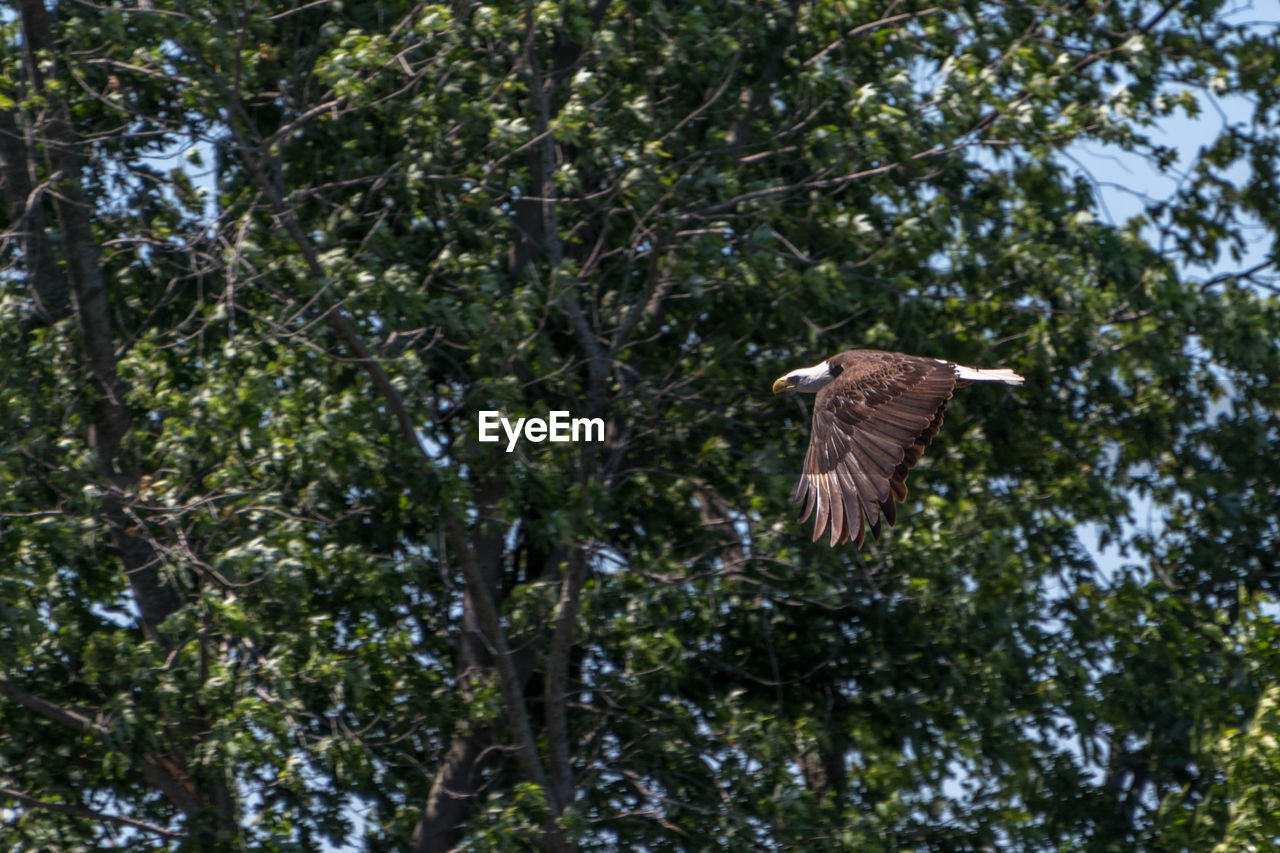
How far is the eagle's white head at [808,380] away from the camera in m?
8.21

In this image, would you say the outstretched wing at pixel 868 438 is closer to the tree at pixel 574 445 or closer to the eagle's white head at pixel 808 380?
the eagle's white head at pixel 808 380

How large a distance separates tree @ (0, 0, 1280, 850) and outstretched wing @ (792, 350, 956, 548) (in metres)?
2.07

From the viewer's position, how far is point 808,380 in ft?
27.7

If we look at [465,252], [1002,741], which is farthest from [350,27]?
[1002,741]

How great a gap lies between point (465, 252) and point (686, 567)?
77.0 inches

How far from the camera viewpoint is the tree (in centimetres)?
848

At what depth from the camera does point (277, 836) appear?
856cm

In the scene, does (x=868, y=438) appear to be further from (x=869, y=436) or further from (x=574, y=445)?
(x=574, y=445)

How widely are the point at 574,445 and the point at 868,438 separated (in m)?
3.02

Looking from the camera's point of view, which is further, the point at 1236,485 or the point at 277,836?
the point at 1236,485

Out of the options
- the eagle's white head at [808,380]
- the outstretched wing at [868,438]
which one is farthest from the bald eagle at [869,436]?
the eagle's white head at [808,380]

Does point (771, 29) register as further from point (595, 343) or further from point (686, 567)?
point (686, 567)

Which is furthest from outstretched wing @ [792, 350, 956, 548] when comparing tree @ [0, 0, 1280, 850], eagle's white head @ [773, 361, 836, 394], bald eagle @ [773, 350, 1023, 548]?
tree @ [0, 0, 1280, 850]

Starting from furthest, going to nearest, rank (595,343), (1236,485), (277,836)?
(1236,485)
(595,343)
(277,836)
